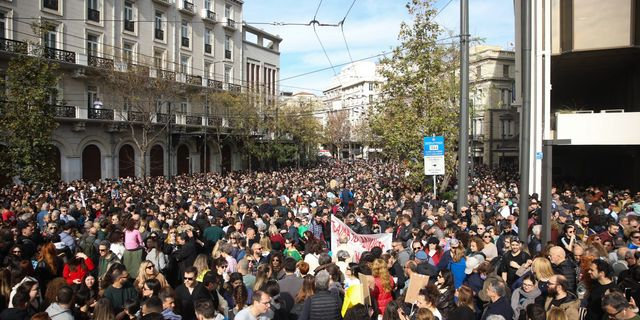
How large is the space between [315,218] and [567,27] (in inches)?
546

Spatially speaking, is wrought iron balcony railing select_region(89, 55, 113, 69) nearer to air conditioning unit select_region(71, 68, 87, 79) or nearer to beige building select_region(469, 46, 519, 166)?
air conditioning unit select_region(71, 68, 87, 79)

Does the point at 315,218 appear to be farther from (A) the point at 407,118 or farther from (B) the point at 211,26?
(B) the point at 211,26

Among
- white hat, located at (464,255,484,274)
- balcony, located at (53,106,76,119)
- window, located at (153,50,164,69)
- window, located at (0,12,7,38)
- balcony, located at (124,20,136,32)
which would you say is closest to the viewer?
white hat, located at (464,255,484,274)

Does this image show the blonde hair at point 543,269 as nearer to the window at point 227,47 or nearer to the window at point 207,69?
the window at point 207,69

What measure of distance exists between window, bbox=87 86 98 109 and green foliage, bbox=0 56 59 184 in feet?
45.8

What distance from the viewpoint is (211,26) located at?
44.5m

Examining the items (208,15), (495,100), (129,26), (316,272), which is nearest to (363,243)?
(316,272)

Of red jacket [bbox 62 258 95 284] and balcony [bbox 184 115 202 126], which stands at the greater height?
balcony [bbox 184 115 202 126]

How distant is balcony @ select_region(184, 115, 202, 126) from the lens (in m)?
40.8

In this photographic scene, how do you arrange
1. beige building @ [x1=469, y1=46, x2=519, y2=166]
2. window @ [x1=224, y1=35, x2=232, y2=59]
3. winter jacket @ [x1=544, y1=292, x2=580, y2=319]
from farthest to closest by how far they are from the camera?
beige building @ [x1=469, y1=46, x2=519, y2=166] → window @ [x1=224, y1=35, x2=232, y2=59] → winter jacket @ [x1=544, y1=292, x2=580, y2=319]

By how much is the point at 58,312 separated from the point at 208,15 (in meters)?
41.7

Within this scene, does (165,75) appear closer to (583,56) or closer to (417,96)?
(417,96)

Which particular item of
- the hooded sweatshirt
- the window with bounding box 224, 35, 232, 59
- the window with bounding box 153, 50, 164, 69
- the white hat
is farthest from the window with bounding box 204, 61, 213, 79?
the hooded sweatshirt

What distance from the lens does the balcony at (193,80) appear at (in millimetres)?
40572
